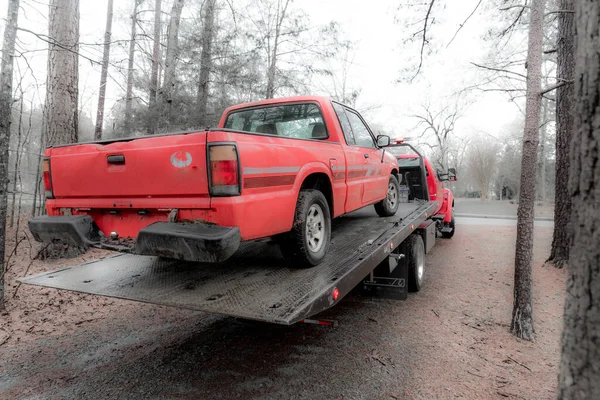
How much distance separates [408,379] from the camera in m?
3.30

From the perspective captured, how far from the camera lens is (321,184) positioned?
377 cm

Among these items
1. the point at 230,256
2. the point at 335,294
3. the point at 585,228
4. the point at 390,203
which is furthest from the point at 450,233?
the point at 585,228

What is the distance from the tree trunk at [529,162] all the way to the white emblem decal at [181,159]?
14.1 feet

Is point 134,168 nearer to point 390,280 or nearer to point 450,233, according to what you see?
point 390,280

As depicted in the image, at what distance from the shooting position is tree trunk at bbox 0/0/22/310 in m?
4.34

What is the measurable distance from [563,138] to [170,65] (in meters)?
8.85

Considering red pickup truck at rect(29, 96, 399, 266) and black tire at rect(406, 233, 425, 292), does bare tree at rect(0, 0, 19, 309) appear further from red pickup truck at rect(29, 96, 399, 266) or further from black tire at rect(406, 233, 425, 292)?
black tire at rect(406, 233, 425, 292)

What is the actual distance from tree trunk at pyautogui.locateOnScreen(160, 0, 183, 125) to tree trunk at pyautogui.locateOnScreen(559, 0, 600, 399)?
8217mm

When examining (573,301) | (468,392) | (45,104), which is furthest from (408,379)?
(45,104)

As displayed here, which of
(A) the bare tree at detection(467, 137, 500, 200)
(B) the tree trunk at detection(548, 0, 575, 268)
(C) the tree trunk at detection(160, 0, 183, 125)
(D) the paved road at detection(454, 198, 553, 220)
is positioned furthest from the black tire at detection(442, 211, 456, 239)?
(A) the bare tree at detection(467, 137, 500, 200)

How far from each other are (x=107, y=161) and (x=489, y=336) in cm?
461

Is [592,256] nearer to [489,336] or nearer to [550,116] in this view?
[489,336]

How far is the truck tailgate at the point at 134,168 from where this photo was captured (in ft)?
8.34

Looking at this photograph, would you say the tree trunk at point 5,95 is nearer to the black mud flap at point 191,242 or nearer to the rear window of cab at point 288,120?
the rear window of cab at point 288,120
